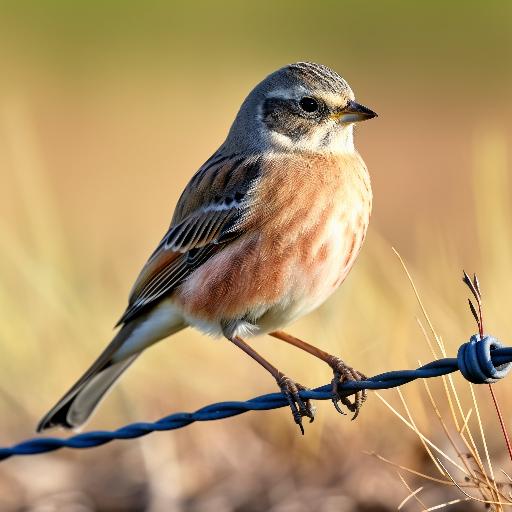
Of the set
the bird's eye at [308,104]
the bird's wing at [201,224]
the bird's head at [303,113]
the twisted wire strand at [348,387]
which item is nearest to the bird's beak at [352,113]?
the bird's head at [303,113]

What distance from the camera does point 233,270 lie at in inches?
239

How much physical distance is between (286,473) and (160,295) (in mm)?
1251

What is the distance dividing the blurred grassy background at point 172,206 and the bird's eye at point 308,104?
4.46 feet

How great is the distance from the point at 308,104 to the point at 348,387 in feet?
6.79

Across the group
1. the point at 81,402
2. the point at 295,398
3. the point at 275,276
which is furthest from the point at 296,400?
the point at 81,402

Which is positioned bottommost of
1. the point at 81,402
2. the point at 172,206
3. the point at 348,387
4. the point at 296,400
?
the point at 172,206

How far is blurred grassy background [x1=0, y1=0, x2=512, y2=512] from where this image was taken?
702cm

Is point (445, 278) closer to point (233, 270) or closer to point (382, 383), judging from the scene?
point (233, 270)

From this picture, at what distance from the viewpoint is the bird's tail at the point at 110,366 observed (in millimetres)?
6598

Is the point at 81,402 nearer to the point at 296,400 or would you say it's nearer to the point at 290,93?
the point at 296,400

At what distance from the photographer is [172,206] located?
11.5 meters

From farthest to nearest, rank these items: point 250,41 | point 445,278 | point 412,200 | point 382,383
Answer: point 250,41, point 412,200, point 445,278, point 382,383

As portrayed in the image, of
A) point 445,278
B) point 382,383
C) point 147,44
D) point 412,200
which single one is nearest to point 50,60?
point 147,44

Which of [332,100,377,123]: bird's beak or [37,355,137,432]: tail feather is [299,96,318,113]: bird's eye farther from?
[37,355,137,432]: tail feather
